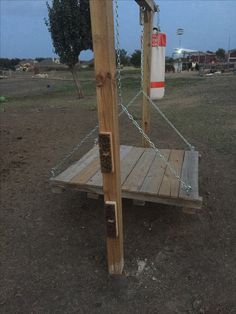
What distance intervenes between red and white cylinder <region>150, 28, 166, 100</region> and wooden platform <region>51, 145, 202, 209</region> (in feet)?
3.83

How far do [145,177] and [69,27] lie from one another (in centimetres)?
1239

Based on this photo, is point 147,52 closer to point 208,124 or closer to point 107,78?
point 107,78

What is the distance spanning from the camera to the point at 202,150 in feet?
19.7

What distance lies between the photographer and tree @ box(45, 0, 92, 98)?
46.5ft

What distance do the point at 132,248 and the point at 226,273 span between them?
87 cm

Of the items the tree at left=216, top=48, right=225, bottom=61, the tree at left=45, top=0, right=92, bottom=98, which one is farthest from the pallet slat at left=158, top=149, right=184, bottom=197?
the tree at left=216, top=48, right=225, bottom=61

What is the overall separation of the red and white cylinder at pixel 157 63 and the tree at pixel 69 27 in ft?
32.8

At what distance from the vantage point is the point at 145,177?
358 centimetres

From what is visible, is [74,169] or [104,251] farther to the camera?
[74,169]

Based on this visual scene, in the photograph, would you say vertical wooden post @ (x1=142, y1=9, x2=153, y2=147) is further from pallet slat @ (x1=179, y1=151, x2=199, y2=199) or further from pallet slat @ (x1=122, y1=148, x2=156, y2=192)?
pallet slat @ (x1=179, y1=151, x2=199, y2=199)

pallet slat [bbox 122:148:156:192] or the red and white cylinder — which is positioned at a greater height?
the red and white cylinder

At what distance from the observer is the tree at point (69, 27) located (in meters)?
14.2

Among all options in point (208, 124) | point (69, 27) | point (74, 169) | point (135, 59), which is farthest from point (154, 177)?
point (135, 59)

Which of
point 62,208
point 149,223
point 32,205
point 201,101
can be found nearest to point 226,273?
point 149,223
